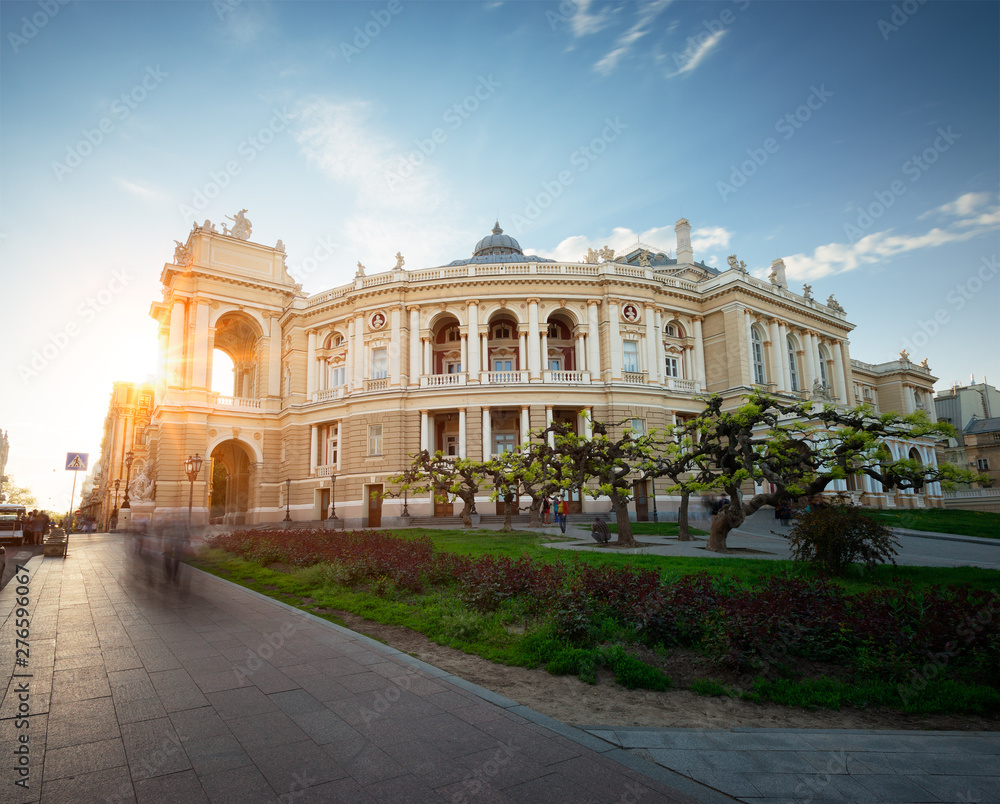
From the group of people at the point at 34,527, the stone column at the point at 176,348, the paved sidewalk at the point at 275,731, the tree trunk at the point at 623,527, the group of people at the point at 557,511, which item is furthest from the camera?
the stone column at the point at 176,348

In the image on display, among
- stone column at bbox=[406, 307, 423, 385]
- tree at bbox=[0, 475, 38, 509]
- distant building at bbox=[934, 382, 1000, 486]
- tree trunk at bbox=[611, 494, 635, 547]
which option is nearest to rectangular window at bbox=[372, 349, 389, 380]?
stone column at bbox=[406, 307, 423, 385]

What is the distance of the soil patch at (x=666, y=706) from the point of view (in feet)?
18.6

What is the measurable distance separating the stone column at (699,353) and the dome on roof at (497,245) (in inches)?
714

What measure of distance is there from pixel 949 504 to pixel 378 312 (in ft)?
154

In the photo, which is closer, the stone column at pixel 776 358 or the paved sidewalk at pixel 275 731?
the paved sidewalk at pixel 275 731

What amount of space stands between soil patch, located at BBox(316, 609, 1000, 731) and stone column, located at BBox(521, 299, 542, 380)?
1326 inches

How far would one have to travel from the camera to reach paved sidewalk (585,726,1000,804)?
4.20 m

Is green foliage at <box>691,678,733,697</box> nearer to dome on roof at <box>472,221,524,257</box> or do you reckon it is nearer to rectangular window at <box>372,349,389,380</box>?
rectangular window at <box>372,349,389,380</box>

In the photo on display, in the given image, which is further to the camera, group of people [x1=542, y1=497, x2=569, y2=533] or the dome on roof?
the dome on roof

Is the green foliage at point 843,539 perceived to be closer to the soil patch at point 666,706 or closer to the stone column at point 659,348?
the soil patch at point 666,706

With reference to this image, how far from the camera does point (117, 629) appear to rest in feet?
30.4

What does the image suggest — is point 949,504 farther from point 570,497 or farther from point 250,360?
point 250,360

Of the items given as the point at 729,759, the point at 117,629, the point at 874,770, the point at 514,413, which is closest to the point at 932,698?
the point at 874,770

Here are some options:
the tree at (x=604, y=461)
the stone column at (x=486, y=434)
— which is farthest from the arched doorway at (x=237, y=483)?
the tree at (x=604, y=461)
